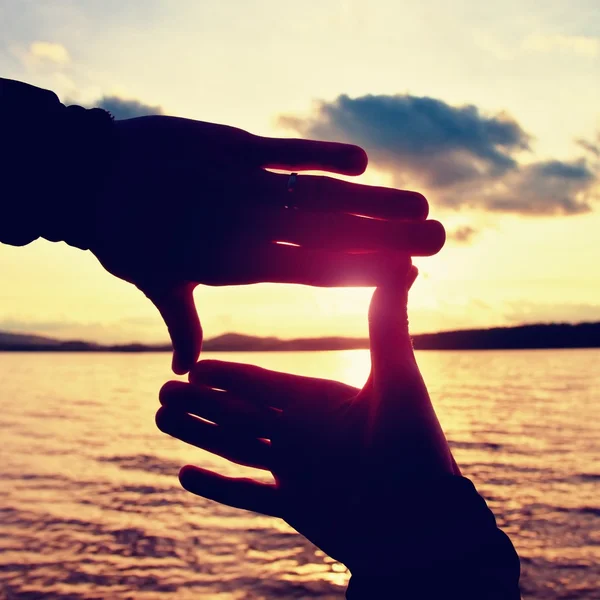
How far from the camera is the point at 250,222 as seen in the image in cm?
199

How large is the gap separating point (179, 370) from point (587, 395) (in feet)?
175

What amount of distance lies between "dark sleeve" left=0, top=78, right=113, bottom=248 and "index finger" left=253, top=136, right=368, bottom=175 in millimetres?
576

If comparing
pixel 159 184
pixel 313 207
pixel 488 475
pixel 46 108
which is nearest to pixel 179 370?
pixel 159 184

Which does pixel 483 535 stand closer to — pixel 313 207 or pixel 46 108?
pixel 313 207

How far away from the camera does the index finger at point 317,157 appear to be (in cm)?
212

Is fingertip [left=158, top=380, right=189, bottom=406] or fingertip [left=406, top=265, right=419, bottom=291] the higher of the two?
fingertip [left=406, top=265, right=419, bottom=291]

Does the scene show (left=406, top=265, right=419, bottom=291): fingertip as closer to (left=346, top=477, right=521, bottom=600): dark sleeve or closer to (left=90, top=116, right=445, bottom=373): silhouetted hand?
(left=90, top=116, right=445, bottom=373): silhouetted hand

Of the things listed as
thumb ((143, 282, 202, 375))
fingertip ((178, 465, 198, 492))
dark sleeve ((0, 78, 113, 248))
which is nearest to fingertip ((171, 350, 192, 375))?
thumb ((143, 282, 202, 375))

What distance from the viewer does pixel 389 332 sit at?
1975mm

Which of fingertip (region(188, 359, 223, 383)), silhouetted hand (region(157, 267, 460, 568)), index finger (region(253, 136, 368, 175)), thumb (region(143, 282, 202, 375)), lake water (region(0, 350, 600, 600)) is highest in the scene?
index finger (region(253, 136, 368, 175))

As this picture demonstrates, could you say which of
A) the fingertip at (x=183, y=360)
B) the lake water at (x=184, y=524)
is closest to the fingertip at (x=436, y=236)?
the fingertip at (x=183, y=360)

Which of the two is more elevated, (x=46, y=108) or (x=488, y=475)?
(x=46, y=108)

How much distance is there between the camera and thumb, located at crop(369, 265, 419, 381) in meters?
1.97

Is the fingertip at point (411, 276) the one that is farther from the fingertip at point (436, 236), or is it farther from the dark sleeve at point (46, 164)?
the dark sleeve at point (46, 164)
